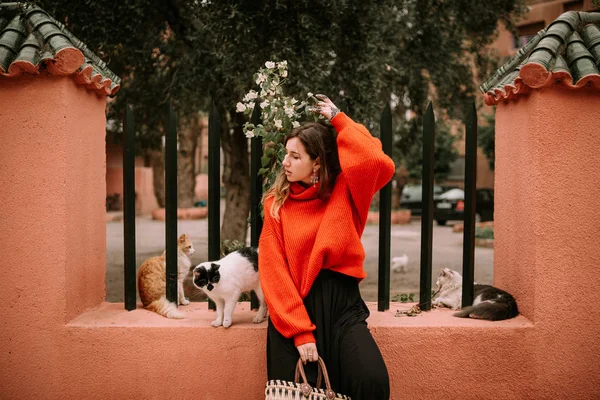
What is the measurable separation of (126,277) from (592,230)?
2.63m

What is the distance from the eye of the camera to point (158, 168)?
24.5 meters

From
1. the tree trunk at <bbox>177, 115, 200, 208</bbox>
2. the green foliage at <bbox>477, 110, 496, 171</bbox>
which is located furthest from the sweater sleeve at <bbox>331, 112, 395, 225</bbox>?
the green foliage at <bbox>477, 110, 496, 171</bbox>

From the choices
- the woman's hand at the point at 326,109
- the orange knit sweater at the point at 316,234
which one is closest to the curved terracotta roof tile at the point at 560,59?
the orange knit sweater at the point at 316,234

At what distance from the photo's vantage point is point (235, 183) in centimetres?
948

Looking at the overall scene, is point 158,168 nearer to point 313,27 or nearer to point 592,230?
point 313,27

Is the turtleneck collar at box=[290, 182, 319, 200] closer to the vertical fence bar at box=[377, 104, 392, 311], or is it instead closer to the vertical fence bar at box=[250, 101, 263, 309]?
the vertical fence bar at box=[250, 101, 263, 309]

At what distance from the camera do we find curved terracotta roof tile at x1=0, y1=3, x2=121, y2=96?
269 centimetres

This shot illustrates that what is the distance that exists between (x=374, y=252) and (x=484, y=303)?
32.6ft

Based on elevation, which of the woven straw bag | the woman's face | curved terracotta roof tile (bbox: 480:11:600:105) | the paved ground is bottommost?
the paved ground

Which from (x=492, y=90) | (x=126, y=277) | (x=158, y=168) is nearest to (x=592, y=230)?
(x=492, y=90)

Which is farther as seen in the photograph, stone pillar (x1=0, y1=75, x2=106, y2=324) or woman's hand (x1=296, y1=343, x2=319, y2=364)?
stone pillar (x1=0, y1=75, x2=106, y2=324)

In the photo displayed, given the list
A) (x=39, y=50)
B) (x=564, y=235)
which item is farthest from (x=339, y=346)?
(x=39, y=50)

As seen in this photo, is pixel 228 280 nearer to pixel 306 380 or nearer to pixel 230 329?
pixel 230 329

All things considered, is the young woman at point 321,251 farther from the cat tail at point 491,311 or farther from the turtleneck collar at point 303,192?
the cat tail at point 491,311
